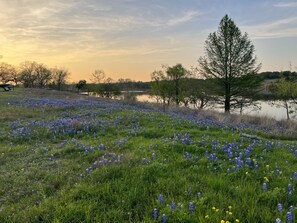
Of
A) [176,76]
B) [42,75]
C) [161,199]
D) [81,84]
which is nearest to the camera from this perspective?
[161,199]

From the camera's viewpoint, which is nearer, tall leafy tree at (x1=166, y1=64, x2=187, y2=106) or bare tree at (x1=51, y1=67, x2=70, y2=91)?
tall leafy tree at (x1=166, y1=64, x2=187, y2=106)

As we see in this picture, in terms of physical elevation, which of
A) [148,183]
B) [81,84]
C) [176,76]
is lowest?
[148,183]

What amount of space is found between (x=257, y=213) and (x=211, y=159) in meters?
2.34

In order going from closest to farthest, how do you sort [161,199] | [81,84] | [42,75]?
1. [161,199]
2. [81,84]
3. [42,75]

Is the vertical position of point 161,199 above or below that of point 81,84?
below

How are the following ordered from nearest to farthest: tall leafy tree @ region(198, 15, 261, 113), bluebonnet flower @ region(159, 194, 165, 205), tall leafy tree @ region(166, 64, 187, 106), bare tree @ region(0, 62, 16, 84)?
bluebonnet flower @ region(159, 194, 165, 205) → tall leafy tree @ region(198, 15, 261, 113) → tall leafy tree @ region(166, 64, 187, 106) → bare tree @ region(0, 62, 16, 84)

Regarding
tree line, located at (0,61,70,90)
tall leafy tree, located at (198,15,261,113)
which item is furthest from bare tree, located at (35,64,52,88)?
tall leafy tree, located at (198,15,261,113)

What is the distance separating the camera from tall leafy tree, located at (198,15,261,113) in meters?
33.2

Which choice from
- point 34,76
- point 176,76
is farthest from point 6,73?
point 176,76

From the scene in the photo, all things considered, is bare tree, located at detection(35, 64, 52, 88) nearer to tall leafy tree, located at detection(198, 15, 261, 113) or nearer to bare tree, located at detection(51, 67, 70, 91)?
bare tree, located at detection(51, 67, 70, 91)

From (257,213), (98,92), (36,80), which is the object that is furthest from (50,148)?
(36,80)

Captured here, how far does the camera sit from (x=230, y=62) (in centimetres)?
3353

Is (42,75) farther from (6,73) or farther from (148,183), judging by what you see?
(148,183)

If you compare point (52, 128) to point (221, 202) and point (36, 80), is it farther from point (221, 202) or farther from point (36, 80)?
point (36, 80)
